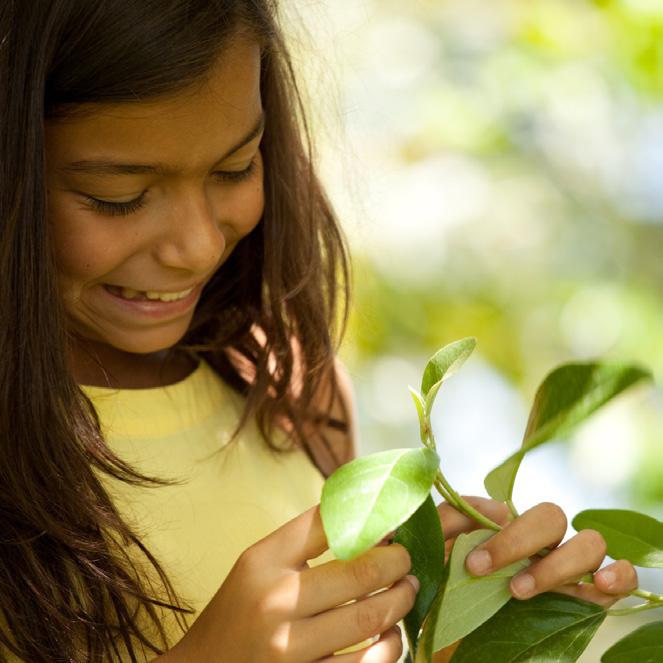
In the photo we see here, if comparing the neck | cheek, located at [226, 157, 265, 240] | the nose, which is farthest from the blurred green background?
the nose

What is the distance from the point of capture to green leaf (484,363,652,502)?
69 cm

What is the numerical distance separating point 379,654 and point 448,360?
207 mm

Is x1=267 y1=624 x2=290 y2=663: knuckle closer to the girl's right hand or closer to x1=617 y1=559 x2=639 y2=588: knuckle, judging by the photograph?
the girl's right hand

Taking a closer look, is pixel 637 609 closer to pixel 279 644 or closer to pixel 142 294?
pixel 279 644

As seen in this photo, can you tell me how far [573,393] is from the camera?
2.32ft

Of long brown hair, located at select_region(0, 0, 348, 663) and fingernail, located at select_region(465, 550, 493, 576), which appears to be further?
long brown hair, located at select_region(0, 0, 348, 663)

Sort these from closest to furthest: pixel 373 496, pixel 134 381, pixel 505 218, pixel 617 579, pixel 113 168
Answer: pixel 373 496, pixel 617 579, pixel 113 168, pixel 134 381, pixel 505 218

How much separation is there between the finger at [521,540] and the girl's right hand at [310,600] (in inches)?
2.0

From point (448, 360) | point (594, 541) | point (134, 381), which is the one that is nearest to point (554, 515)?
point (594, 541)

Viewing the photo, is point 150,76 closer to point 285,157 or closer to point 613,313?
point 285,157

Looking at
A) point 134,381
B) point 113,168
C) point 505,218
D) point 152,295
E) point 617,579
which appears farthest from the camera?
point 505,218

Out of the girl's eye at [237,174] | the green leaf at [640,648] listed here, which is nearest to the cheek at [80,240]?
the girl's eye at [237,174]

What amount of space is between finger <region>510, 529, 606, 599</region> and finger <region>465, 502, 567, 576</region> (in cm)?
1

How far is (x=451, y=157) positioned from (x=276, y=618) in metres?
1.63
